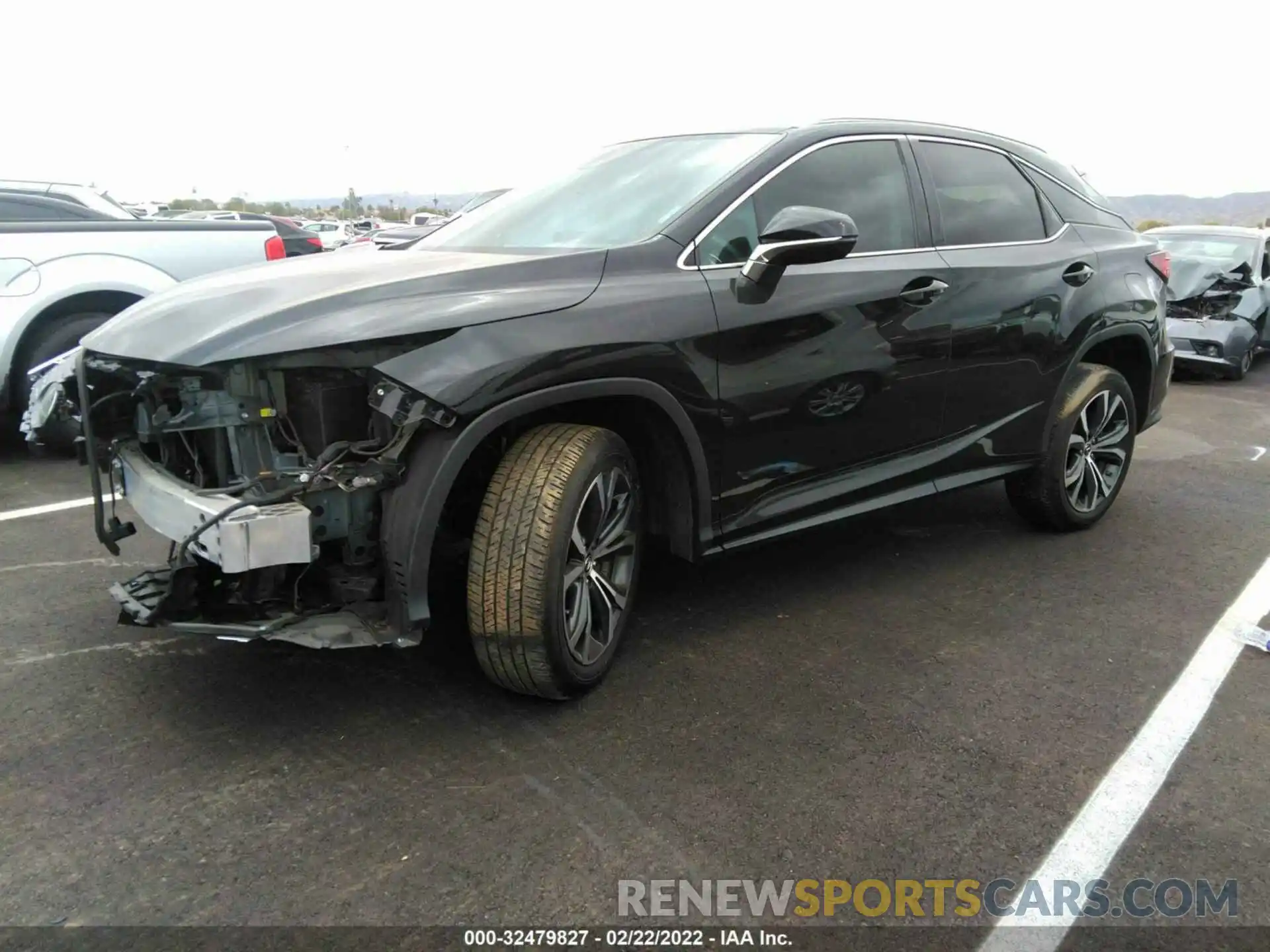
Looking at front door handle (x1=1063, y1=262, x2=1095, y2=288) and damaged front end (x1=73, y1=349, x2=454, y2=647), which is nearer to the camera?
damaged front end (x1=73, y1=349, x2=454, y2=647)

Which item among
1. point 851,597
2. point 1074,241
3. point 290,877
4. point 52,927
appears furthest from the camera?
point 1074,241

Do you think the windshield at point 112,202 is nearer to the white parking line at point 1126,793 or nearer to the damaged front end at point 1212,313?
the white parking line at point 1126,793

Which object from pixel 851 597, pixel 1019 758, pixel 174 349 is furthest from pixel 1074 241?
pixel 174 349

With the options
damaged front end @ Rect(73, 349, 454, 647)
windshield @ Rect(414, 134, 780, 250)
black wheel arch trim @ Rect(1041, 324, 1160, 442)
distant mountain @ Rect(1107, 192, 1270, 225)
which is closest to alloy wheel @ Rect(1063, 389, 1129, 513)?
black wheel arch trim @ Rect(1041, 324, 1160, 442)

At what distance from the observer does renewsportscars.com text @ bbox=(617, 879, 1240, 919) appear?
2258mm

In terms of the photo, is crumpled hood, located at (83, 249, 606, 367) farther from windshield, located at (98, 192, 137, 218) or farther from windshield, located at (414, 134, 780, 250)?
windshield, located at (98, 192, 137, 218)

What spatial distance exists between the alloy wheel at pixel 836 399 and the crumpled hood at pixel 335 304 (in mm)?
918

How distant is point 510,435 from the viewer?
2992 mm

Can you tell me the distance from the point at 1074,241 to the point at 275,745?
3942 mm

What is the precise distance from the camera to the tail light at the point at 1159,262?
494cm

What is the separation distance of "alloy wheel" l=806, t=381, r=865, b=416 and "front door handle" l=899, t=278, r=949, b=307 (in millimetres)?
413

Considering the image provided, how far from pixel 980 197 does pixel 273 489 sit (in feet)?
10.5

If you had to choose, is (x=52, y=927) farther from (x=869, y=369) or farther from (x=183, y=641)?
(x=869, y=369)

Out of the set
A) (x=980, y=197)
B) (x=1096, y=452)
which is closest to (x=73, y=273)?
(x=980, y=197)
